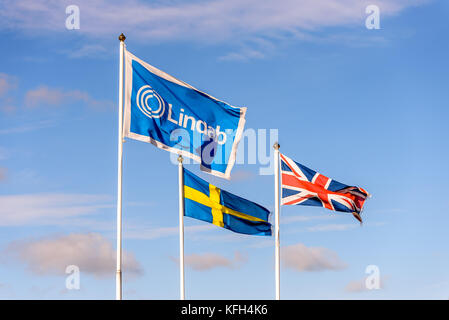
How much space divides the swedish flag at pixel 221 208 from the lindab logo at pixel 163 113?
4.37 meters

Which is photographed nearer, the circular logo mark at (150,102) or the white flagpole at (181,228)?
the circular logo mark at (150,102)

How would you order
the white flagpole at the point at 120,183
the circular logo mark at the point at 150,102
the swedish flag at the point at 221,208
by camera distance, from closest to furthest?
the white flagpole at the point at 120,183, the circular logo mark at the point at 150,102, the swedish flag at the point at 221,208

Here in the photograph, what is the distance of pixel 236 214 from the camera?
36469mm

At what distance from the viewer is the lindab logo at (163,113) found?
2806 cm

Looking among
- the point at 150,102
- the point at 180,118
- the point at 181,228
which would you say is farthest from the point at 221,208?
the point at 150,102

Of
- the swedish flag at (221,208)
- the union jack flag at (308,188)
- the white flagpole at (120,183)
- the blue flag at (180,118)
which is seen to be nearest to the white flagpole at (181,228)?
the swedish flag at (221,208)

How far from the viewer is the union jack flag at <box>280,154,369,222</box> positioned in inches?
1453

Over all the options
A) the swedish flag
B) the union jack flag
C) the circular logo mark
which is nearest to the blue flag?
the circular logo mark

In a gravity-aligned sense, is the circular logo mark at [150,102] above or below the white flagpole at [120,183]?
above

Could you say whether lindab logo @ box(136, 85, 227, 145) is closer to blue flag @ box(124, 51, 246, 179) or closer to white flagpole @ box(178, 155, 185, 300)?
blue flag @ box(124, 51, 246, 179)

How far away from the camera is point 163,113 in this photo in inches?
1131

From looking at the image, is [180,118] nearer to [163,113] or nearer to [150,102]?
[163,113]

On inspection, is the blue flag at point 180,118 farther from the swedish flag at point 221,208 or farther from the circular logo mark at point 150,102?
the swedish flag at point 221,208
